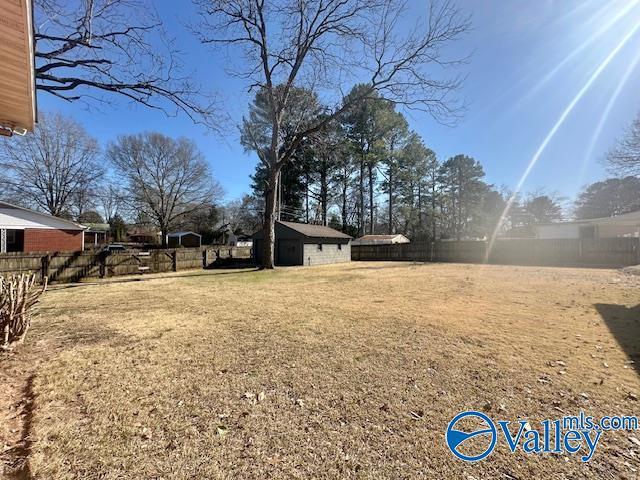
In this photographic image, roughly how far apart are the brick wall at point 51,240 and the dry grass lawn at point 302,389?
52.5ft

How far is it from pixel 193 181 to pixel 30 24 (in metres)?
32.3

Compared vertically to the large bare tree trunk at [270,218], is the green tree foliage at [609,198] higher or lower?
higher

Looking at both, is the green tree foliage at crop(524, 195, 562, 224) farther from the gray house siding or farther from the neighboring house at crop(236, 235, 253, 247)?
the neighboring house at crop(236, 235, 253, 247)

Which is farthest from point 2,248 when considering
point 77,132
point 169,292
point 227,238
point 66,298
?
point 227,238

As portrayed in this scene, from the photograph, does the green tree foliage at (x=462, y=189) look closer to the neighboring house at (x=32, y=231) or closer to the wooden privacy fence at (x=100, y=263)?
the wooden privacy fence at (x=100, y=263)

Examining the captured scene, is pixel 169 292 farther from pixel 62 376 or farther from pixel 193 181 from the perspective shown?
pixel 193 181

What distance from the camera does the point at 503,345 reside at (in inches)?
167

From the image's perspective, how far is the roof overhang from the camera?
7.89 feet

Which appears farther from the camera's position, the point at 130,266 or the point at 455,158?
the point at 455,158

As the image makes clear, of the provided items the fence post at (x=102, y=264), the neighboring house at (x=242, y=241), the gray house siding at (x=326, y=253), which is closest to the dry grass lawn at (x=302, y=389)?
the fence post at (x=102, y=264)

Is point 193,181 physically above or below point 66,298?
above

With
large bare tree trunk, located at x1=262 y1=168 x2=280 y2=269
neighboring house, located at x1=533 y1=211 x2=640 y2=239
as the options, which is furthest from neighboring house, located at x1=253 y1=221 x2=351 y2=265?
neighboring house, located at x1=533 y1=211 x2=640 y2=239

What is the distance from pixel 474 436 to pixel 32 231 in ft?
77.1

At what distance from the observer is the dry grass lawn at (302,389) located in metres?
2.00
